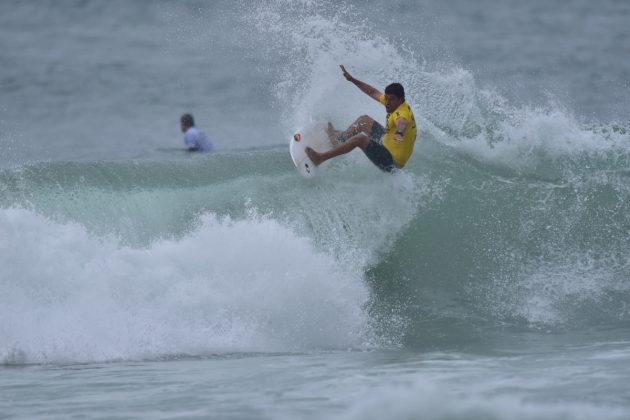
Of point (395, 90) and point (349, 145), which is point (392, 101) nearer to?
point (395, 90)

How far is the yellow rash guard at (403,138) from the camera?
10.1 m

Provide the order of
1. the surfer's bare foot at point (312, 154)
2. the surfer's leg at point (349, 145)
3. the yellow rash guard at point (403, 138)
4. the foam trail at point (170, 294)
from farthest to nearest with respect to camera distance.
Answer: the surfer's bare foot at point (312, 154)
the yellow rash guard at point (403, 138)
the surfer's leg at point (349, 145)
the foam trail at point (170, 294)

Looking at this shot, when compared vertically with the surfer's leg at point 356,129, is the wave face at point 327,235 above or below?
below

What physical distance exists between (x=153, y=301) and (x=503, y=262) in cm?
374

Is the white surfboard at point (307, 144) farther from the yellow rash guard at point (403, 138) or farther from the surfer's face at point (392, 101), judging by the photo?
the surfer's face at point (392, 101)

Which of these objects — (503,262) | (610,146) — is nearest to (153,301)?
(503,262)

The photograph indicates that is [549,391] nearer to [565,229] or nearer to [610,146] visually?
[565,229]

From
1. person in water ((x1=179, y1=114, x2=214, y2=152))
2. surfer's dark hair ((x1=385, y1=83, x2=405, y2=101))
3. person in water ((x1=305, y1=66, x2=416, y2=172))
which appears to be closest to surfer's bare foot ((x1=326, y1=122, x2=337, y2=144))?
person in water ((x1=305, y1=66, x2=416, y2=172))

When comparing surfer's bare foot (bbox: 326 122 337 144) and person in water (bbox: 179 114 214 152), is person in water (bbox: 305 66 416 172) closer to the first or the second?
surfer's bare foot (bbox: 326 122 337 144)

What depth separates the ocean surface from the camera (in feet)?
22.9

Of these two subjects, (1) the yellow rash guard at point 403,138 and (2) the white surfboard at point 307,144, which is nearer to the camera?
(1) the yellow rash guard at point 403,138

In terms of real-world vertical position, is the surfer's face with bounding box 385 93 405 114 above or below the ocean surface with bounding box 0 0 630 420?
above

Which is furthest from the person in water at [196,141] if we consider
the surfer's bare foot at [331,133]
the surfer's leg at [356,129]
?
the surfer's leg at [356,129]

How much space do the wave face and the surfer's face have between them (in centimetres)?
85
